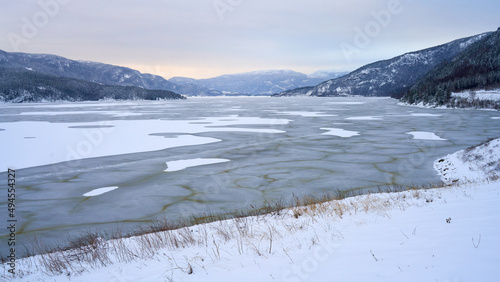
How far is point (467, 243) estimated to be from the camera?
13.1 feet

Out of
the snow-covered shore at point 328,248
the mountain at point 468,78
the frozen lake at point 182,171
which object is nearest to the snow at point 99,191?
the frozen lake at point 182,171

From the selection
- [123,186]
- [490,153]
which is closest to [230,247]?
[123,186]

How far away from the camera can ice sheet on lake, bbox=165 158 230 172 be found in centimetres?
1258

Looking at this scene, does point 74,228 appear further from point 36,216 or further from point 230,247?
point 230,247

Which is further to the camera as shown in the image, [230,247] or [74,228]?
[74,228]

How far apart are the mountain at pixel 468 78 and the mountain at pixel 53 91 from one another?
119m

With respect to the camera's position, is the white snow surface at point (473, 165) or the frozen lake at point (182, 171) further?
the white snow surface at point (473, 165)

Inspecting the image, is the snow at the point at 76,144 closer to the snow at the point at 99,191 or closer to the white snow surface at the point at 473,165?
the snow at the point at 99,191

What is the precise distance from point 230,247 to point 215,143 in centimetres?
1352

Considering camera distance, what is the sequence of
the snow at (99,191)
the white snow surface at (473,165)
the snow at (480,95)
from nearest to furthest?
1. the snow at (99,191)
2. the white snow surface at (473,165)
3. the snow at (480,95)

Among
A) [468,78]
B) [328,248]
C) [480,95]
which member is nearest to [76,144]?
[328,248]

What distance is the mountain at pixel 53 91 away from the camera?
413 feet

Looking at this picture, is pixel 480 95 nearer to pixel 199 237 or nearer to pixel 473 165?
pixel 473 165

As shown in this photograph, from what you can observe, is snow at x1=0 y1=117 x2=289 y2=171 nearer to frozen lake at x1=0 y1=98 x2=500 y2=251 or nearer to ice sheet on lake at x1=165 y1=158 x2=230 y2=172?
frozen lake at x1=0 y1=98 x2=500 y2=251
